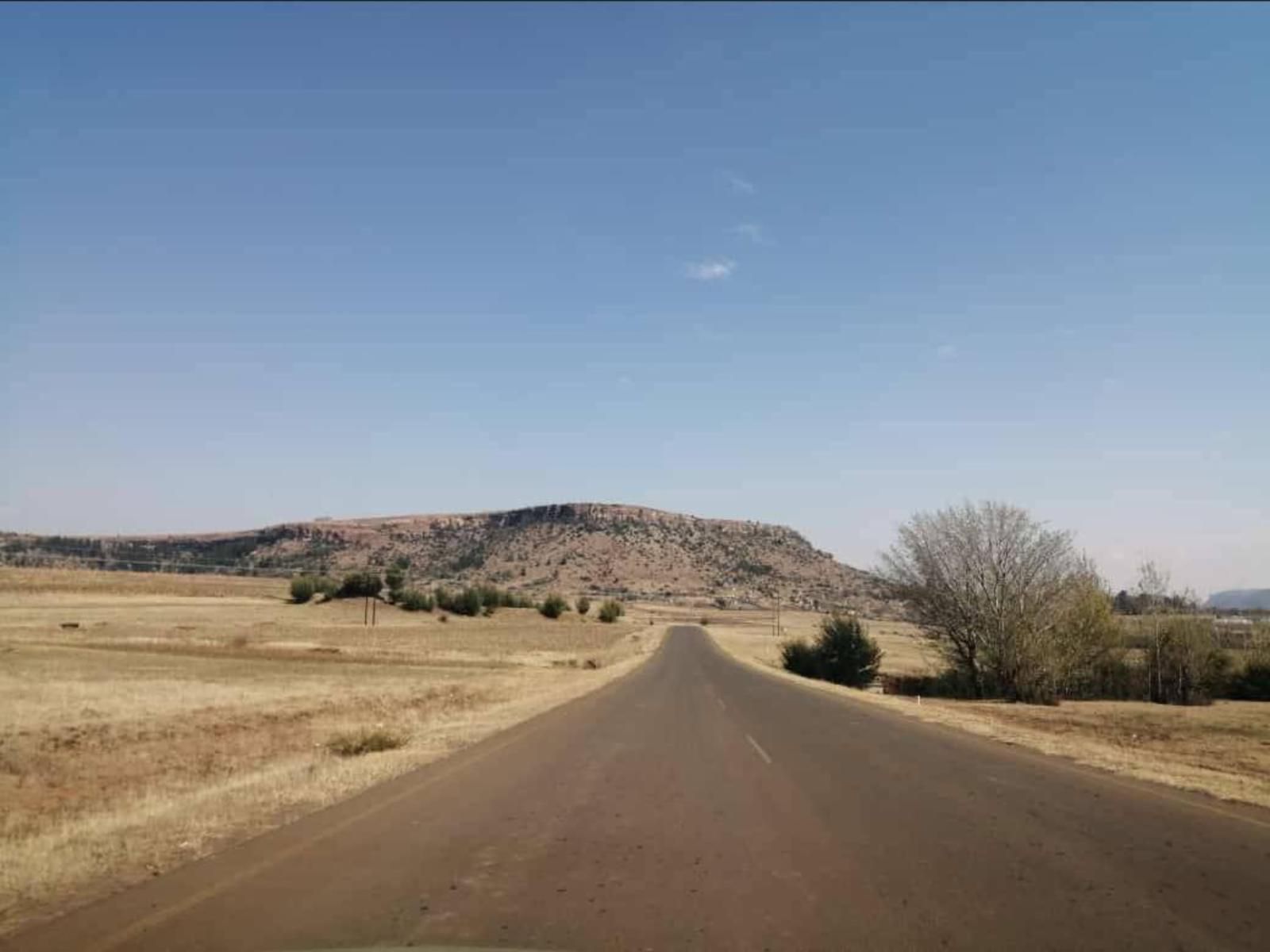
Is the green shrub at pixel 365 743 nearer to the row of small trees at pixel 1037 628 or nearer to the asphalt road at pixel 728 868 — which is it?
the asphalt road at pixel 728 868

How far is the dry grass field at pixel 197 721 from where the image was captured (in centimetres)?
1018

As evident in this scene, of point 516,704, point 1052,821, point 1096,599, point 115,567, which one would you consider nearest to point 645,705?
point 516,704

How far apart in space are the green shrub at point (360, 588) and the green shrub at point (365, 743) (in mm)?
104606

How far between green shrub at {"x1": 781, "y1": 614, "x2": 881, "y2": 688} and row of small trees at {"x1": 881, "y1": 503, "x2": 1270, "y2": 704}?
3.32 metres

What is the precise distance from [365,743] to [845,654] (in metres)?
35.9

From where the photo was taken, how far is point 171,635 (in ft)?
212

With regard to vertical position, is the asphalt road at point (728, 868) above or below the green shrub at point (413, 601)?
above

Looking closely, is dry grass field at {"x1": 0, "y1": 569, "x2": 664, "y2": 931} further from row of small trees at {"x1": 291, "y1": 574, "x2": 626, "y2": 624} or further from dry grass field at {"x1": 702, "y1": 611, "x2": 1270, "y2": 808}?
row of small trees at {"x1": 291, "y1": 574, "x2": 626, "y2": 624}

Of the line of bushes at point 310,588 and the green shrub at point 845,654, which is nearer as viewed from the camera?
the green shrub at point 845,654

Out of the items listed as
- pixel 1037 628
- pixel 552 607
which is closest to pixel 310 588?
pixel 552 607

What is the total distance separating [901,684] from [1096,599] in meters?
10.2

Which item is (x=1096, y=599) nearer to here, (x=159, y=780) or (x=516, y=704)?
(x=516, y=704)

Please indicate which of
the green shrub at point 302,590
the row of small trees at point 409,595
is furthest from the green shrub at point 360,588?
the green shrub at point 302,590

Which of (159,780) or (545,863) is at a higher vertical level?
(545,863)
